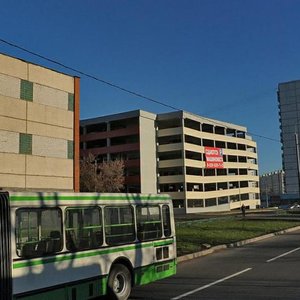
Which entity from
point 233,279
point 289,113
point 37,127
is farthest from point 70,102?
point 233,279

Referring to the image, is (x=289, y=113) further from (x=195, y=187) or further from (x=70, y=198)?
(x=70, y=198)

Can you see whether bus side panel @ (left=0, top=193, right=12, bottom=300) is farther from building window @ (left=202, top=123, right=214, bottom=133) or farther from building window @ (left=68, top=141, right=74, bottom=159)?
building window @ (left=202, top=123, right=214, bottom=133)

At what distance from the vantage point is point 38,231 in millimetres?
7828

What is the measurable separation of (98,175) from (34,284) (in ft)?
256

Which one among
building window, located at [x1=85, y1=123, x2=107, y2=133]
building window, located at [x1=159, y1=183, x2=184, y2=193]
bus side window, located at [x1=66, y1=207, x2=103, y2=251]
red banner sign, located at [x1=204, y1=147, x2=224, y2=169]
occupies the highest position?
building window, located at [x1=85, y1=123, x2=107, y2=133]

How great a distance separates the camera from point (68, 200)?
849 centimetres

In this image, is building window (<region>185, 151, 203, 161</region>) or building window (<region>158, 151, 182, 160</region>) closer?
building window (<region>158, 151, 182, 160</region>)

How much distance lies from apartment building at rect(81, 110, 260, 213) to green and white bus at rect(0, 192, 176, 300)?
254ft

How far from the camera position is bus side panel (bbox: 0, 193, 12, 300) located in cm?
711

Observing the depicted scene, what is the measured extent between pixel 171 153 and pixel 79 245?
279 ft

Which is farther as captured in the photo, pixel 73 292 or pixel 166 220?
pixel 166 220

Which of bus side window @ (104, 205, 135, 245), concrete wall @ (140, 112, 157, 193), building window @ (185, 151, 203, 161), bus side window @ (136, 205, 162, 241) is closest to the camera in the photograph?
bus side window @ (104, 205, 135, 245)

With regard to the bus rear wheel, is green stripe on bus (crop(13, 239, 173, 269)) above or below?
above

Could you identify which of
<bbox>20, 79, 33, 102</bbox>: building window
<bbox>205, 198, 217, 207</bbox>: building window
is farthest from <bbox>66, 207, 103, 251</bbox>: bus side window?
<bbox>205, 198, 217, 207</bbox>: building window
